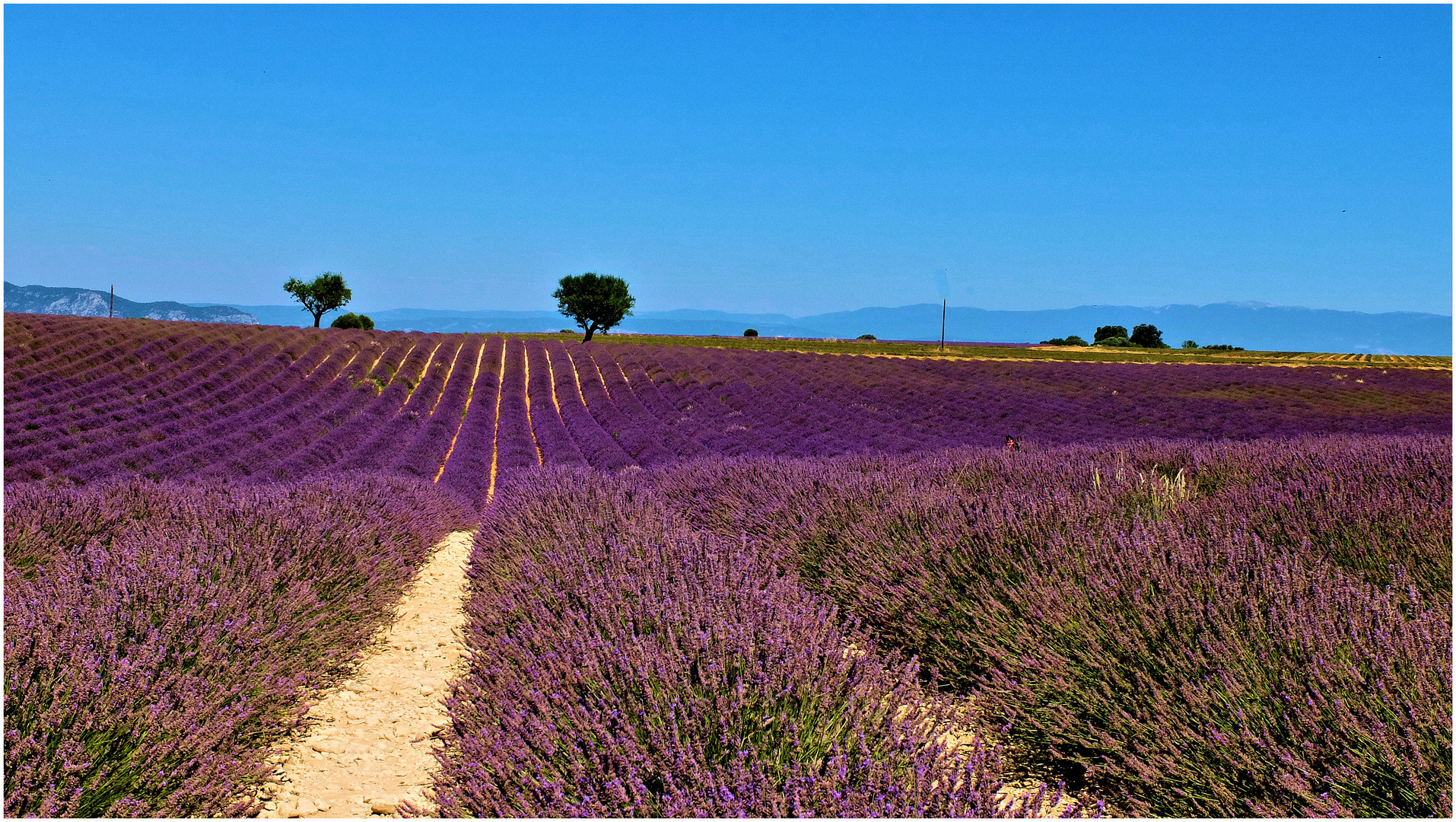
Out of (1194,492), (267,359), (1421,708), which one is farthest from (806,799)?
(267,359)

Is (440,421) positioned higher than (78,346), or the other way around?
(78,346)

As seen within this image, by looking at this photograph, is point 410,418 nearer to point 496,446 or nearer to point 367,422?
point 367,422

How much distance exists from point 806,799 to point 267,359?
21.8 meters

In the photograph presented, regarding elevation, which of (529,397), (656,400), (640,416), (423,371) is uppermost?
(423,371)

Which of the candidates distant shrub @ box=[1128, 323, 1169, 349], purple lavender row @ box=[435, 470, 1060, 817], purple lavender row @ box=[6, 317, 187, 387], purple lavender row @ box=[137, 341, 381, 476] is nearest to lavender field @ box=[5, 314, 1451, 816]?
purple lavender row @ box=[435, 470, 1060, 817]

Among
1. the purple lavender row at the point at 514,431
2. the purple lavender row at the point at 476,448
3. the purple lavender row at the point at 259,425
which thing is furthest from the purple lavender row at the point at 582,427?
the purple lavender row at the point at 259,425

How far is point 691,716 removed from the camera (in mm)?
2057

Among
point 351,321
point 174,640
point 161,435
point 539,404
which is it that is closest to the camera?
point 174,640

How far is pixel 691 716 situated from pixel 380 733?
1.76 m

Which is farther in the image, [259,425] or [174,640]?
[259,425]

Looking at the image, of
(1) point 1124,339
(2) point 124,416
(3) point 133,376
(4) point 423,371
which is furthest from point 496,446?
(1) point 1124,339

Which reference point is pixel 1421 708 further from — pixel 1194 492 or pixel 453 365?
pixel 453 365

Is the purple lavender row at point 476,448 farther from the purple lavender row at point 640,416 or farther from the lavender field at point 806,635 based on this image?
the lavender field at point 806,635

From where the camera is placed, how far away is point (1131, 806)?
2197mm
